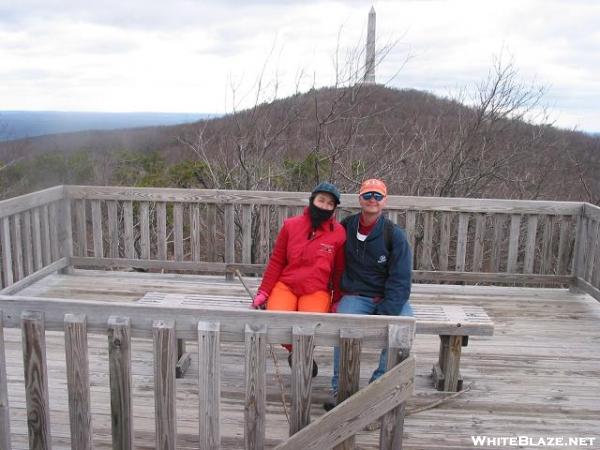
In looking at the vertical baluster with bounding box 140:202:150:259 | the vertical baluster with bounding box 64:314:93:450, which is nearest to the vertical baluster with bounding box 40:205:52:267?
the vertical baluster with bounding box 140:202:150:259

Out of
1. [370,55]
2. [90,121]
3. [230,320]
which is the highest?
[370,55]

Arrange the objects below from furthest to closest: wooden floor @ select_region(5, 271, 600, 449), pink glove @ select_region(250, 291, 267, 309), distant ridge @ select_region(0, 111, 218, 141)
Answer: distant ridge @ select_region(0, 111, 218, 141) → pink glove @ select_region(250, 291, 267, 309) → wooden floor @ select_region(5, 271, 600, 449)

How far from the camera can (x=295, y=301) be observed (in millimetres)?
3553

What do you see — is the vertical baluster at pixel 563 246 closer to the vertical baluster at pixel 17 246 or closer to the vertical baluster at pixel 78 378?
the vertical baluster at pixel 78 378

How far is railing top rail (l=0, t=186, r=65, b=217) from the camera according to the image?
4891 millimetres

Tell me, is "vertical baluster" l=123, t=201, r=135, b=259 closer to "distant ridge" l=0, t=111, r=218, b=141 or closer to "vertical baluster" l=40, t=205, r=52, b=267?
"vertical baluster" l=40, t=205, r=52, b=267

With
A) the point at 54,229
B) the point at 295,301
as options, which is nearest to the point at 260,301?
the point at 295,301

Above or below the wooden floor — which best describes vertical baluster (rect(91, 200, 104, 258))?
above

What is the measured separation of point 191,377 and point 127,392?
4.56 feet

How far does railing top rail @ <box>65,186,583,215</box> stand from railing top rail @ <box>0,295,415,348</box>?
3155 mm

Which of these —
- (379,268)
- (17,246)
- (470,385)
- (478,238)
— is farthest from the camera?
(478,238)

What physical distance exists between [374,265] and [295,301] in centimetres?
54

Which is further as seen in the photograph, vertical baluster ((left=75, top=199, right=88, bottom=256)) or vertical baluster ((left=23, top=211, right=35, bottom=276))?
vertical baluster ((left=75, top=199, right=88, bottom=256))

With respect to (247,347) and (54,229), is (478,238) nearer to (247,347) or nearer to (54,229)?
(247,347)
